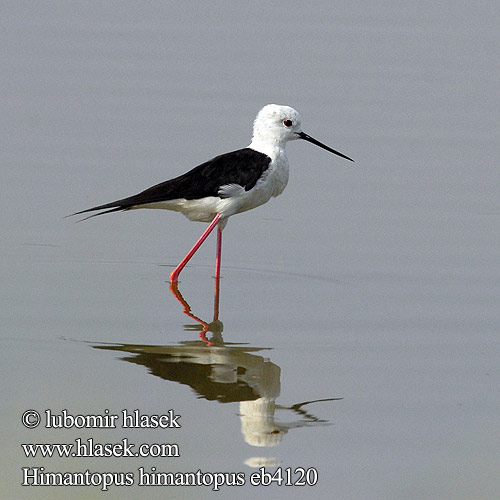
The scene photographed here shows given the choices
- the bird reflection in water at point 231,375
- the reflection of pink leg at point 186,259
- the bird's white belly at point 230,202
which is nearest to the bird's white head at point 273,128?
the bird's white belly at point 230,202

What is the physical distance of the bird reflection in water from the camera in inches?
220

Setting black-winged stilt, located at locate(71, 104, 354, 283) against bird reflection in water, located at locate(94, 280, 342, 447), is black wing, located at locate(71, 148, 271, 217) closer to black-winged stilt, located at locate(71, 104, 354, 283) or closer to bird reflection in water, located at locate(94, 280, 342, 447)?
black-winged stilt, located at locate(71, 104, 354, 283)

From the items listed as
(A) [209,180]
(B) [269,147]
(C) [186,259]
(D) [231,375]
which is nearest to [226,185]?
(A) [209,180]

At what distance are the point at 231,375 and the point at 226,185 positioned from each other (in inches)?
88.6

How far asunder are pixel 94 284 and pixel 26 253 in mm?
904

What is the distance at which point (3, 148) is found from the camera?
11.7 meters

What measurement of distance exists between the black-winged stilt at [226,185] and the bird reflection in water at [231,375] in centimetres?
125

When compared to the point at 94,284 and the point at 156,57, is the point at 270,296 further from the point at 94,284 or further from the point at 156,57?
the point at 156,57

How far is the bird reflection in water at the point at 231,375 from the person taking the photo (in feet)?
18.4

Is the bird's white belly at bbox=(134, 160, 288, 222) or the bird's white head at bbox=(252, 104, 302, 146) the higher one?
the bird's white head at bbox=(252, 104, 302, 146)

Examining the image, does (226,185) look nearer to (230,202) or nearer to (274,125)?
(230,202)

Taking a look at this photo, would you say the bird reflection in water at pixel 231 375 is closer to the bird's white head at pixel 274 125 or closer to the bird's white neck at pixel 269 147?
the bird's white neck at pixel 269 147

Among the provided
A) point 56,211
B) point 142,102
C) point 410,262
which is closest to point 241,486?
point 410,262

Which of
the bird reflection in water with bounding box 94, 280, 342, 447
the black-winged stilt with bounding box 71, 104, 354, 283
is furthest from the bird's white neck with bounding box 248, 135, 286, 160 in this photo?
the bird reflection in water with bounding box 94, 280, 342, 447
